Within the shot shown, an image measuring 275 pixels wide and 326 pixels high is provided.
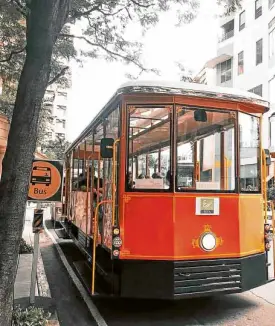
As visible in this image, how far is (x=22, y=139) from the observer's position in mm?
4137

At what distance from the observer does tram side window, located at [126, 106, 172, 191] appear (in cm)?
538

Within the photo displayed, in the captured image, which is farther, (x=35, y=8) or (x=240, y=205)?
(x=240, y=205)

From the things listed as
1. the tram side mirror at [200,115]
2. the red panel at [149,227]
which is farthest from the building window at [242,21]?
the red panel at [149,227]

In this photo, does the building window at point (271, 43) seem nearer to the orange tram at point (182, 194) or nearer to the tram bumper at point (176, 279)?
the orange tram at point (182, 194)

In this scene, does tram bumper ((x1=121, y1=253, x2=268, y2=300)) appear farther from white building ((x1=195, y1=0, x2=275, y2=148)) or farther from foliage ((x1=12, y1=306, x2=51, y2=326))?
white building ((x1=195, y1=0, x2=275, y2=148))

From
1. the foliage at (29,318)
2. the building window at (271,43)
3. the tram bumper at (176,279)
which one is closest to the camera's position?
the foliage at (29,318)

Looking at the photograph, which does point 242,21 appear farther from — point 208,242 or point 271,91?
point 208,242

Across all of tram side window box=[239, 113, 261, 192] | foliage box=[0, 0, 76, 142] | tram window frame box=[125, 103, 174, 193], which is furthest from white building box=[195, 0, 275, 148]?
tram window frame box=[125, 103, 174, 193]

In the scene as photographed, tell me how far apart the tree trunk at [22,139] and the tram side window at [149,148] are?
1.55 meters

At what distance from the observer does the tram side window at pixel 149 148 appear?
5.38 metres

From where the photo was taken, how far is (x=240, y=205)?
5.57 meters

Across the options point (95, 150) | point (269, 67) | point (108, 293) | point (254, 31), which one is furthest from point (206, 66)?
point (108, 293)

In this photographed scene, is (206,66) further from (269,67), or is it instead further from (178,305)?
(178,305)

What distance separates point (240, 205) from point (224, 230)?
1.39ft
